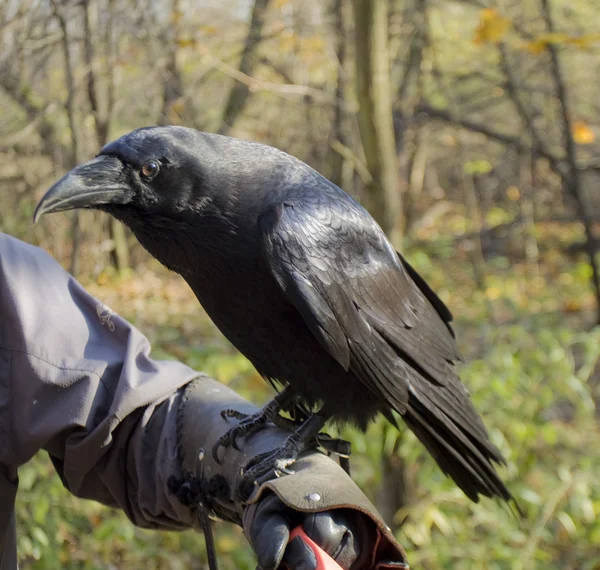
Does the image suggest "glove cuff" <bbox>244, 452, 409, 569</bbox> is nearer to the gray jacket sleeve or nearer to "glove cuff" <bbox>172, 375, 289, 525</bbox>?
"glove cuff" <bbox>172, 375, 289, 525</bbox>

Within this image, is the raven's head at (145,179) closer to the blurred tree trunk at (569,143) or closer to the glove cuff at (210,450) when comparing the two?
the glove cuff at (210,450)

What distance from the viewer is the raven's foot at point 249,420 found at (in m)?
2.18

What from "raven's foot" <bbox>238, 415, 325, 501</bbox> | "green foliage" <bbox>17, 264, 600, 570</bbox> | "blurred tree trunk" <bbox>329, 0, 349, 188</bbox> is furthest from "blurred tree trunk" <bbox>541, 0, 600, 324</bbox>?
"raven's foot" <bbox>238, 415, 325, 501</bbox>

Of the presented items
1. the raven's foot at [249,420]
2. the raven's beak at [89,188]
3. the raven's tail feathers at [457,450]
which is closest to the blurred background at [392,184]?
the raven's tail feathers at [457,450]

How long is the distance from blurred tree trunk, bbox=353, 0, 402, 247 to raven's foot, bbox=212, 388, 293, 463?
207cm

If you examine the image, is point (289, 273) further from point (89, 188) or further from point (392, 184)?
point (392, 184)

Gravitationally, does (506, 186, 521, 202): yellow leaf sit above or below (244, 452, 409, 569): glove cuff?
below

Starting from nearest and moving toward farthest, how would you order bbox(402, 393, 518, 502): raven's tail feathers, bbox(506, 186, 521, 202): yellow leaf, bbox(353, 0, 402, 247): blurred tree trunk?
bbox(402, 393, 518, 502): raven's tail feathers < bbox(353, 0, 402, 247): blurred tree trunk < bbox(506, 186, 521, 202): yellow leaf

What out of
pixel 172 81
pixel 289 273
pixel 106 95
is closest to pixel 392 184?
pixel 289 273

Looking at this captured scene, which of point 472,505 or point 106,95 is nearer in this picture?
point 472,505

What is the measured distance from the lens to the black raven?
7.11 feet

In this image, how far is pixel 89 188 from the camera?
6.81 ft

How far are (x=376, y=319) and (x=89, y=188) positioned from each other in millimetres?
1101

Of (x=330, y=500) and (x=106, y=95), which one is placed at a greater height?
(x=330, y=500)
